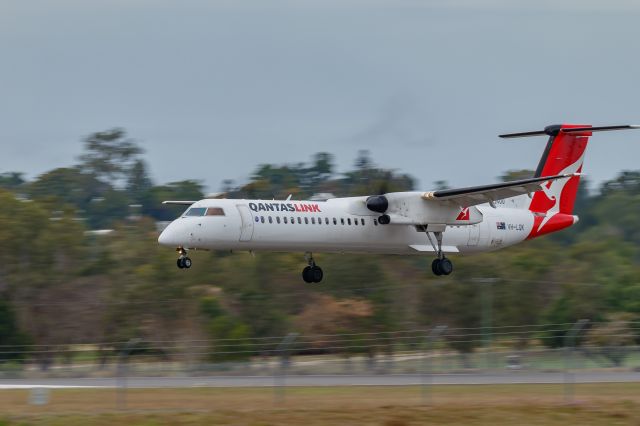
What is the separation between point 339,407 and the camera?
24.6m

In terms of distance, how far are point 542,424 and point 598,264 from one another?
43791 mm

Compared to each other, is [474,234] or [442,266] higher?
[474,234]

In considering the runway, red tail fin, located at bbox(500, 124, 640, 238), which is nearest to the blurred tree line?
red tail fin, located at bbox(500, 124, 640, 238)

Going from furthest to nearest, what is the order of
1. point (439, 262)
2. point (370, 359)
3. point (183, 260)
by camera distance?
1. point (439, 262)
2. point (370, 359)
3. point (183, 260)

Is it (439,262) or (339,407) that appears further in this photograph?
(439,262)

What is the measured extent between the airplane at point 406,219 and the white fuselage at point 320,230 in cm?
3

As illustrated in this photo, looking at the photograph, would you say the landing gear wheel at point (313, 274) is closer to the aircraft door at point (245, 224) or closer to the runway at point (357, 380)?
the runway at point (357, 380)

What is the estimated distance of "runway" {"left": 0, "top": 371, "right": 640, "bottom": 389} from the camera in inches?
1160

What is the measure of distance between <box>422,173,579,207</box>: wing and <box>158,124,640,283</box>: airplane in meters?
0.03

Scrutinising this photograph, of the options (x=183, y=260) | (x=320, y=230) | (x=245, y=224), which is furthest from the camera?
(x=320, y=230)

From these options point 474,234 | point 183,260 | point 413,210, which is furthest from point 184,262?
point 474,234

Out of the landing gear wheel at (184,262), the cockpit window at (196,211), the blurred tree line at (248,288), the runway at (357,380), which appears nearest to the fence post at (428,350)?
the runway at (357,380)

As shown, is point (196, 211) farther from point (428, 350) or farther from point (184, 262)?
point (428, 350)

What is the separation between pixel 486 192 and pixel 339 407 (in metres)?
12.0
